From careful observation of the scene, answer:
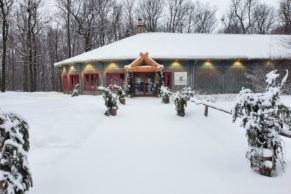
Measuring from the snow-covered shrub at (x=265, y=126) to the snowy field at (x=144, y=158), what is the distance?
29 cm

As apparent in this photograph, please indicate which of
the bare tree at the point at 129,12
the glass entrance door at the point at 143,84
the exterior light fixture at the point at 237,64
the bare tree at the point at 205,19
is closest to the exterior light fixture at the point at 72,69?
the glass entrance door at the point at 143,84

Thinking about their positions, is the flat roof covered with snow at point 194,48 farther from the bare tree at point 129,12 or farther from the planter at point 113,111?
the bare tree at point 129,12

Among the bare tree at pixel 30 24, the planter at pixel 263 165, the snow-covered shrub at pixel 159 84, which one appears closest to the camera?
the planter at pixel 263 165

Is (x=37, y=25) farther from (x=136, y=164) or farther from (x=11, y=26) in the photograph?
(x=136, y=164)

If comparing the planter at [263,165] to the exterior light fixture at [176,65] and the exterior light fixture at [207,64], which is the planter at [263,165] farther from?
the exterior light fixture at [207,64]

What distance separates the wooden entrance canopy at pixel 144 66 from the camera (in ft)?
61.9

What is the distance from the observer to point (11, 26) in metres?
32.0

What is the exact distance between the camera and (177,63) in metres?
20.7

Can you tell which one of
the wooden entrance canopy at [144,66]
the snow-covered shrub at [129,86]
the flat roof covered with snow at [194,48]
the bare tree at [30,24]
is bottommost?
the snow-covered shrub at [129,86]

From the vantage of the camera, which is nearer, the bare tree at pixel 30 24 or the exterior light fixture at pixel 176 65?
the exterior light fixture at pixel 176 65

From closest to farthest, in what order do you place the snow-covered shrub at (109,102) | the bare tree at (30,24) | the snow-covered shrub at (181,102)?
the snow-covered shrub at (181,102)
the snow-covered shrub at (109,102)
the bare tree at (30,24)

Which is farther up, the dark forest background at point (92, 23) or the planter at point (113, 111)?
the dark forest background at point (92, 23)

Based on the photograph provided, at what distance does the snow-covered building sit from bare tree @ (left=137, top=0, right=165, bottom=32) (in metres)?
18.0

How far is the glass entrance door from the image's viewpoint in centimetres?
2045
